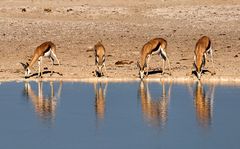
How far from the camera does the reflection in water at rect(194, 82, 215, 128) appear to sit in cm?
1490

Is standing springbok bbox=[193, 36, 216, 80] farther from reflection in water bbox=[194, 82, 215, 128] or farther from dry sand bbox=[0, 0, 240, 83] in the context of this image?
reflection in water bbox=[194, 82, 215, 128]

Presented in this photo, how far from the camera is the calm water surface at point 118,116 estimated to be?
13094 millimetres

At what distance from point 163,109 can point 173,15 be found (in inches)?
758

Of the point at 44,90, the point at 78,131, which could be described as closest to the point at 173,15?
the point at 44,90

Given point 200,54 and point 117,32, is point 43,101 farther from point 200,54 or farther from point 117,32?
point 117,32

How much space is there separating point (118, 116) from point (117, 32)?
604 inches

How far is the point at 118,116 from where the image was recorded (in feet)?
50.6

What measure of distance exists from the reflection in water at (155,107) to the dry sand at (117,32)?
2.55 metres

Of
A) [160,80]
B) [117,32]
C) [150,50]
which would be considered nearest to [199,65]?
[160,80]

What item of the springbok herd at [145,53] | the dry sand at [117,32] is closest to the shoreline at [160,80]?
the dry sand at [117,32]

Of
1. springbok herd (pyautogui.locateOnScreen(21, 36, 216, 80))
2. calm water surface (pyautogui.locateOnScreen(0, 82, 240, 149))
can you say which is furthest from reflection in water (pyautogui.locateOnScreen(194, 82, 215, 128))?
springbok herd (pyautogui.locateOnScreen(21, 36, 216, 80))

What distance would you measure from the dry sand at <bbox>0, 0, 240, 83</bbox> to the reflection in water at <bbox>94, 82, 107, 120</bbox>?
129 cm

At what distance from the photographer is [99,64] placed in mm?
21188

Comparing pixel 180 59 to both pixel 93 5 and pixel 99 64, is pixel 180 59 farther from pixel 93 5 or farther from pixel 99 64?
pixel 93 5
